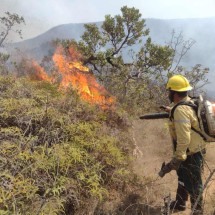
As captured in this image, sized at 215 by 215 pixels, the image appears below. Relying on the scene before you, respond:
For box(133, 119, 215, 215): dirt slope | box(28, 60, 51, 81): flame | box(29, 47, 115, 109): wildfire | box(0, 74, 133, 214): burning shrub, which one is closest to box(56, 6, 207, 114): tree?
box(28, 60, 51, 81): flame

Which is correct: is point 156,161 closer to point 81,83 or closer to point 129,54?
point 81,83

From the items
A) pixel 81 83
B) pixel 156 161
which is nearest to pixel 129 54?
pixel 81 83

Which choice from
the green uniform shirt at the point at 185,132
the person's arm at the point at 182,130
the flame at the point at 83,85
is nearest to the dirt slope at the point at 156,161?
the green uniform shirt at the point at 185,132

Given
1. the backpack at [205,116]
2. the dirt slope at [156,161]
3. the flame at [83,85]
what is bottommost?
the dirt slope at [156,161]

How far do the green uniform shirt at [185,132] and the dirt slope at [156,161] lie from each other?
0.34 meters

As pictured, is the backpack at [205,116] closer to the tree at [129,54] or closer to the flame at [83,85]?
the flame at [83,85]

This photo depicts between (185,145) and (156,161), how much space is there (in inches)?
95.0

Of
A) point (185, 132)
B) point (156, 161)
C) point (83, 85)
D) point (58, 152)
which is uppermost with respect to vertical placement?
point (185, 132)

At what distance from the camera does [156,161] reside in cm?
624

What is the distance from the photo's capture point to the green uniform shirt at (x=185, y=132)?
3.89 m

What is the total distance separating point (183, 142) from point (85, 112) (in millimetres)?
2628

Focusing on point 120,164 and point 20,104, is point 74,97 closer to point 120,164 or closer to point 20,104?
point 20,104

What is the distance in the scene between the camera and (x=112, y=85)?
1009 centimetres

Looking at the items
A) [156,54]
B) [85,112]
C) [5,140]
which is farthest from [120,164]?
[156,54]
